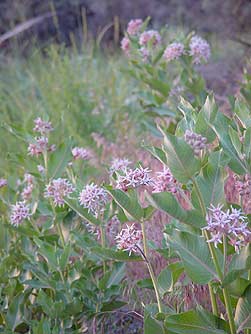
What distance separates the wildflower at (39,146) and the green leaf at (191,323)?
1.03 metres

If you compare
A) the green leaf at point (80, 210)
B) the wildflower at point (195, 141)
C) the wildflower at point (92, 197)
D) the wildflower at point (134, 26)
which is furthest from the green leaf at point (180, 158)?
the wildflower at point (134, 26)

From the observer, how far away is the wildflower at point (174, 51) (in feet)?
10.5

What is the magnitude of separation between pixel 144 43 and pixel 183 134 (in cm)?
191

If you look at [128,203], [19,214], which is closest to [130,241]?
[128,203]

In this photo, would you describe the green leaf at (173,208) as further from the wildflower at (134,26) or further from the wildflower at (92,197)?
the wildflower at (134,26)

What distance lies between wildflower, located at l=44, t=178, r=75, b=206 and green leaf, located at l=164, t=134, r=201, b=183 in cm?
80

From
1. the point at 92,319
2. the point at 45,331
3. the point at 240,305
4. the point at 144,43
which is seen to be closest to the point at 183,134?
the point at 240,305

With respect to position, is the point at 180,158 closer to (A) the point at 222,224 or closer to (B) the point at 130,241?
(A) the point at 222,224

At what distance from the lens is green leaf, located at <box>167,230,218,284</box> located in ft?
5.09

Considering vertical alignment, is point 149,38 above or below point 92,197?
below

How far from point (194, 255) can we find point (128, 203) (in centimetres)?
20

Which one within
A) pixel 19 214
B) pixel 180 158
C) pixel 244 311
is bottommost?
pixel 19 214

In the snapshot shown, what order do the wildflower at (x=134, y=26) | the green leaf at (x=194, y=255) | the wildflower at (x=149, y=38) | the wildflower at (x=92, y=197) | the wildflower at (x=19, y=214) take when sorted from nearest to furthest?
the green leaf at (x=194, y=255), the wildflower at (x=92, y=197), the wildflower at (x=19, y=214), the wildflower at (x=149, y=38), the wildflower at (x=134, y=26)

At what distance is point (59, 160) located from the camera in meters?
2.45
